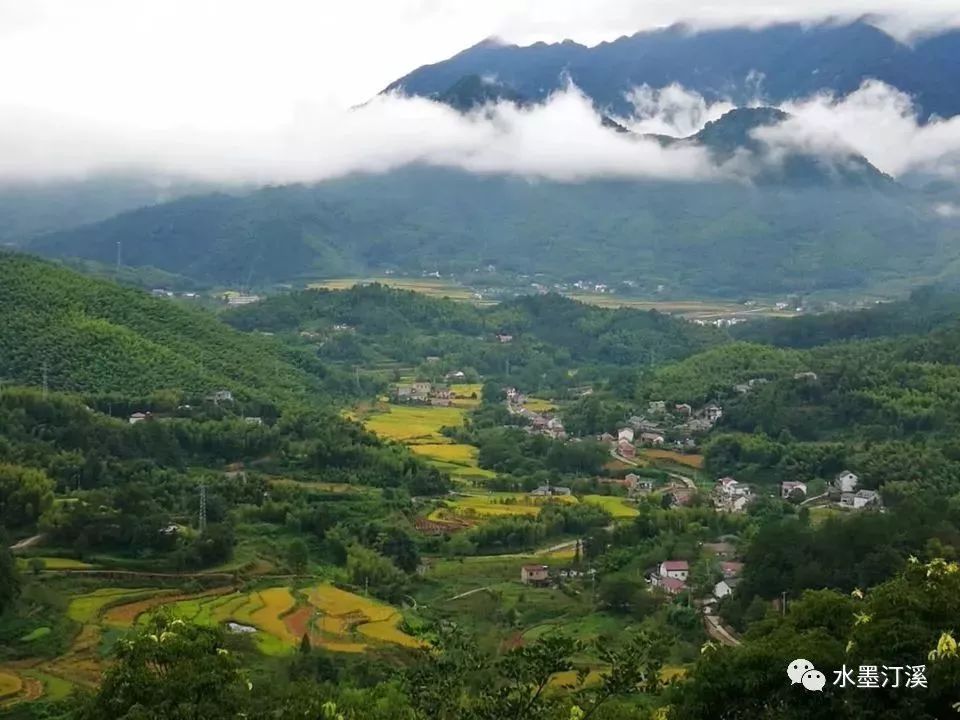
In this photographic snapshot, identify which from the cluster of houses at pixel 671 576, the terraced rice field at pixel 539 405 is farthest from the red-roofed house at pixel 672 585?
the terraced rice field at pixel 539 405

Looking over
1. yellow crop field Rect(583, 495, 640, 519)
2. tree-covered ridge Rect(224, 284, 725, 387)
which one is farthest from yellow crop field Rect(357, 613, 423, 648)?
tree-covered ridge Rect(224, 284, 725, 387)

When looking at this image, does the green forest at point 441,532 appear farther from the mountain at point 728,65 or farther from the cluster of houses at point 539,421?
the mountain at point 728,65

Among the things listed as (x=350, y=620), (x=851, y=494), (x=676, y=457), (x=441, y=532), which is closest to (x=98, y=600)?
(x=350, y=620)

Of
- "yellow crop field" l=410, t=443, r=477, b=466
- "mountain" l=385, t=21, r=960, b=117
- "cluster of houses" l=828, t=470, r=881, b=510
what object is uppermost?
"mountain" l=385, t=21, r=960, b=117

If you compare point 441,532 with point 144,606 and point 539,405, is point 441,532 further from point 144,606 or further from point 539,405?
point 539,405

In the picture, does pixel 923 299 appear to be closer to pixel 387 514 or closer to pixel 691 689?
pixel 387 514

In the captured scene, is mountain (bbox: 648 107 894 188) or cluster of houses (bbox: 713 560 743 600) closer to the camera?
cluster of houses (bbox: 713 560 743 600)

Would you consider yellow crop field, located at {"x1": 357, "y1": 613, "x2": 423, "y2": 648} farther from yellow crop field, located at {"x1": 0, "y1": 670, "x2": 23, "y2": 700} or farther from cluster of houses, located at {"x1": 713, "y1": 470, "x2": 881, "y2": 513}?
cluster of houses, located at {"x1": 713, "y1": 470, "x2": 881, "y2": 513}
